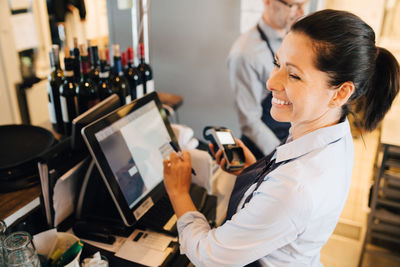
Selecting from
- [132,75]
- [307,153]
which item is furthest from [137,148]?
[132,75]

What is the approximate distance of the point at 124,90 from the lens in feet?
Answer: 5.77

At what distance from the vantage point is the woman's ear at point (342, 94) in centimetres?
88

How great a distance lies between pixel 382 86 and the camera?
102cm

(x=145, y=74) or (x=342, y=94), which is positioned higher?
(x=342, y=94)

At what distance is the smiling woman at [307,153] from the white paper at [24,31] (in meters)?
3.43

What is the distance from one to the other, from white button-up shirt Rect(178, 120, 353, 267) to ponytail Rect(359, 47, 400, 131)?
0.15 m

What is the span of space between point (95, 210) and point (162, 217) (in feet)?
0.75

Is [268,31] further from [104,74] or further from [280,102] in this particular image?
[280,102]

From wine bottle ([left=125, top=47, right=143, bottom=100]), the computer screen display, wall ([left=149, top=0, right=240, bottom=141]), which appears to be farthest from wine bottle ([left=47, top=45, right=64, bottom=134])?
wall ([left=149, top=0, right=240, bottom=141])

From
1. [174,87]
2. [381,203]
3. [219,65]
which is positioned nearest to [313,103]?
[381,203]

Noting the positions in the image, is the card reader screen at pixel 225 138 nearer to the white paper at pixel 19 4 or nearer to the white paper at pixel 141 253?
the white paper at pixel 141 253

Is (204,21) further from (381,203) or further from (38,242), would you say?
(38,242)

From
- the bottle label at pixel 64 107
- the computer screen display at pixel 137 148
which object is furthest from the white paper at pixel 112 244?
the bottle label at pixel 64 107

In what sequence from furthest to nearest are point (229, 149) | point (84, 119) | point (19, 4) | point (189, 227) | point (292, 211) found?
point (19, 4), point (229, 149), point (84, 119), point (189, 227), point (292, 211)
